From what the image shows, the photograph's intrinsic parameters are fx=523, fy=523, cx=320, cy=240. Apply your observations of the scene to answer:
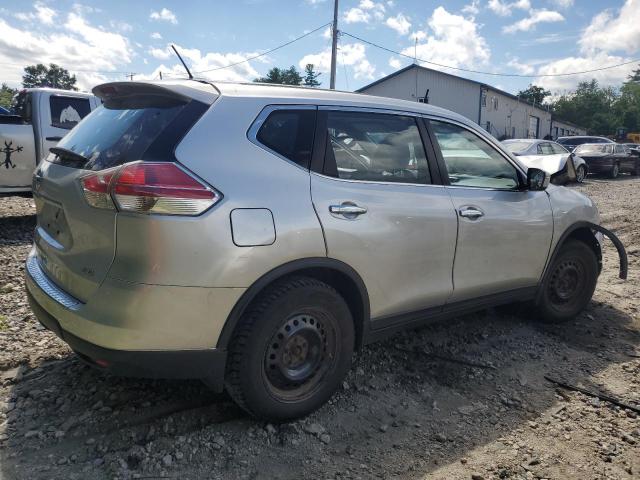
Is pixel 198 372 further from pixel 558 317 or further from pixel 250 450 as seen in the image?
pixel 558 317

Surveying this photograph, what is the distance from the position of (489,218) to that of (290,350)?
1709 millimetres

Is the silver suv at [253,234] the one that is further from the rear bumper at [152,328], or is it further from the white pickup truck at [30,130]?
the white pickup truck at [30,130]

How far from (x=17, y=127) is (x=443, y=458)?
24.3 ft

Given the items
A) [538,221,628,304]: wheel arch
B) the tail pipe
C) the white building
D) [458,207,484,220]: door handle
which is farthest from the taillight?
the white building

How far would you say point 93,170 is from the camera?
2518mm

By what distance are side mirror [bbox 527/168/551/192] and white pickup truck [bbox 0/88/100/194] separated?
5.93m

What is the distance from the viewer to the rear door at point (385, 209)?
281cm

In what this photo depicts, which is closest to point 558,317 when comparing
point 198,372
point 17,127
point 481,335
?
point 481,335

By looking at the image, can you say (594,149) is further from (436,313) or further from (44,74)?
(44,74)

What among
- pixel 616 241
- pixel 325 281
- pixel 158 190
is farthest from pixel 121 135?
pixel 616 241

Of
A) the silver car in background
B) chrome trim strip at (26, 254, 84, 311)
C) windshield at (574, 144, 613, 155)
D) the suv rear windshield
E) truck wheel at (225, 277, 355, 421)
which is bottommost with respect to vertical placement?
truck wheel at (225, 277, 355, 421)

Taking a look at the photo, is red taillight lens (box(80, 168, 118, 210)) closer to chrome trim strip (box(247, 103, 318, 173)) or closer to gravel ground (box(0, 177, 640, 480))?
chrome trim strip (box(247, 103, 318, 173))

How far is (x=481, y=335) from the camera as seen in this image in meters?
4.25

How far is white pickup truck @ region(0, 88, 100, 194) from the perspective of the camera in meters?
7.39
